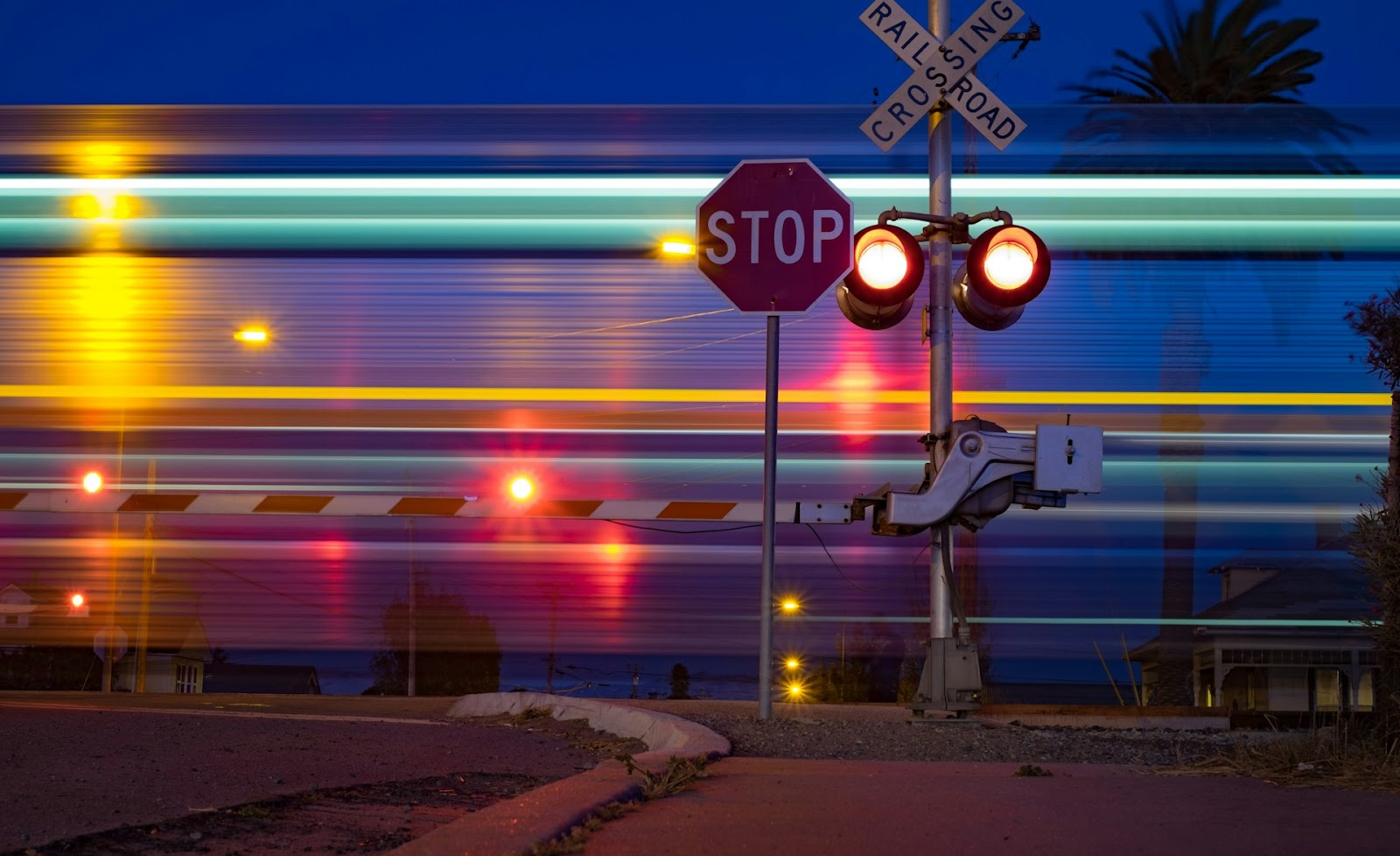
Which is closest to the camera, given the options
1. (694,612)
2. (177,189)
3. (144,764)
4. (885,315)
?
(144,764)

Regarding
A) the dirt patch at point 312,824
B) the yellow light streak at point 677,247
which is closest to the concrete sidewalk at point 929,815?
the dirt patch at point 312,824

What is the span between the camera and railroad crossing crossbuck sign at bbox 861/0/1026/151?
6371 millimetres

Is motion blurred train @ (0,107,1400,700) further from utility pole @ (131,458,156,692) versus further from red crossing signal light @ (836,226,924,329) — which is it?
red crossing signal light @ (836,226,924,329)

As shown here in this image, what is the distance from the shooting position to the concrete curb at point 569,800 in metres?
2.76

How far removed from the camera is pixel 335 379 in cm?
873

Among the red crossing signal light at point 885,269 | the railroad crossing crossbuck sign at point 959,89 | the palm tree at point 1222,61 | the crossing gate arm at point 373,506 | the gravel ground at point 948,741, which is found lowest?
the gravel ground at point 948,741

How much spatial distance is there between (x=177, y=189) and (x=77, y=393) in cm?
135

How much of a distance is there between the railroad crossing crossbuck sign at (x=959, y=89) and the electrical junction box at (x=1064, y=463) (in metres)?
1.36

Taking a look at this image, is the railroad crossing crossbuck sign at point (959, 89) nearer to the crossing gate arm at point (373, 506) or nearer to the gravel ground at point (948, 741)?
the crossing gate arm at point (373, 506)

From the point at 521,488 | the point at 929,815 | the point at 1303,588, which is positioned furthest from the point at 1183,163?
the point at 929,815

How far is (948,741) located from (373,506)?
4.31 meters

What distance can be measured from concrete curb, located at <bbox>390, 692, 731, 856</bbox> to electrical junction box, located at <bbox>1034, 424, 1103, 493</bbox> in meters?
1.72

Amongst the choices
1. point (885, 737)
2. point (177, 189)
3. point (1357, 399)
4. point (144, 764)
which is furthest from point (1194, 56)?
point (144, 764)

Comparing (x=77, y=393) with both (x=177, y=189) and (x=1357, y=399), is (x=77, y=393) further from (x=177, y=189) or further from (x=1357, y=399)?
(x=1357, y=399)
